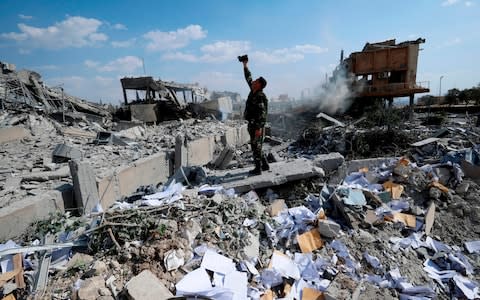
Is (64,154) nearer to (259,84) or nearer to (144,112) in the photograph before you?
(259,84)

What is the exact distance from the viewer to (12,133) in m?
7.18

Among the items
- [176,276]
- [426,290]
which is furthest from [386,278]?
[176,276]

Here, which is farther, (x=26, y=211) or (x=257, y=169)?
(x=257, y=169)

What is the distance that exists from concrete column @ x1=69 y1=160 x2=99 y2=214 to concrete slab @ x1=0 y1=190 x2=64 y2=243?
0.22 meters

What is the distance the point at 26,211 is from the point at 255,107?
10.6 feet

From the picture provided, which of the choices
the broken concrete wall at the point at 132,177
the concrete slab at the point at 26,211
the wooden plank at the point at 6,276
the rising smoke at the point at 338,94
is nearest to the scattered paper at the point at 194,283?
the wooden plank at the point at 6,276

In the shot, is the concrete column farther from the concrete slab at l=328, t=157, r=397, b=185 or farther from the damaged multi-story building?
the damaged multi-story building

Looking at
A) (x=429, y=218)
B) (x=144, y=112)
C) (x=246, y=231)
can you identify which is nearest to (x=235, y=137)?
(x=144, y=112)

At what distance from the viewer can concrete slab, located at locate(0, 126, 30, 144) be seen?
6926mm

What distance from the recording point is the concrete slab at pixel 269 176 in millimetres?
4117

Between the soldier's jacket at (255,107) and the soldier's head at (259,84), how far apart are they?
65 mm

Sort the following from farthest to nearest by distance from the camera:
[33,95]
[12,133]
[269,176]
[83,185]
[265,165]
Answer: [33,95], [12,133], [265,165], [269,176], [83,185]

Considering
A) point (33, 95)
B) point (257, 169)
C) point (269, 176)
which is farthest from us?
point (33, 95)

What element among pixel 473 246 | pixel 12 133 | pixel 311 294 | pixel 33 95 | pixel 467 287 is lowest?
pixel 467 287
